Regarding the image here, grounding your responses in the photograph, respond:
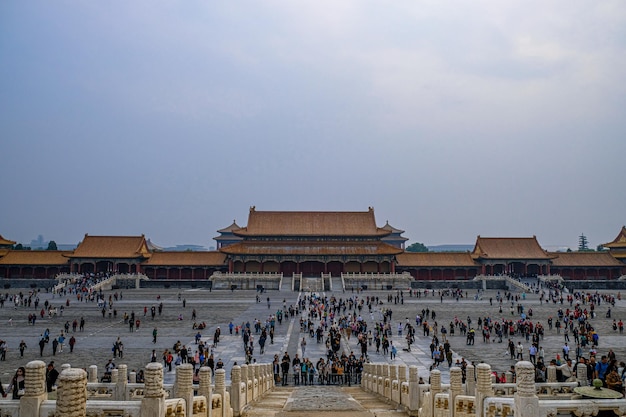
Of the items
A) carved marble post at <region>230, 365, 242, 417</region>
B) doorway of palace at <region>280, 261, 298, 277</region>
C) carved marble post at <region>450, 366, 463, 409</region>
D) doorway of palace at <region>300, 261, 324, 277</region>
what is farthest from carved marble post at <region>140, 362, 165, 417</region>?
doorway of palace at <region>300, 261, 324, 277</region>

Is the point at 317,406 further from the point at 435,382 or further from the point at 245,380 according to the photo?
the point at 435,382

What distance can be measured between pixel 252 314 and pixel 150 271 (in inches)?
1502

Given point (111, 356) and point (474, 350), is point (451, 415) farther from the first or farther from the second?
point (111, 356)

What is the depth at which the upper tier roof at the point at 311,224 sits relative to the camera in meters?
79.2

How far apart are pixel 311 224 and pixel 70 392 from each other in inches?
2926

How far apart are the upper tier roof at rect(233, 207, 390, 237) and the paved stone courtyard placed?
18.8 meters

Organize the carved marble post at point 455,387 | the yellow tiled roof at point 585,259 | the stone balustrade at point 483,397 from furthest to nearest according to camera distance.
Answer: the yellow tiled roof at point 585,259
the carved marble post at point 455,387
the stone balustrade at point 483,397

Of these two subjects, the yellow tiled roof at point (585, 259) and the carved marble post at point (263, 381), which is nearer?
the carved marble post at point (263, 381)

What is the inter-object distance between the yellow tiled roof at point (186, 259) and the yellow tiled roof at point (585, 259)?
48436mm

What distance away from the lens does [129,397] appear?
619 inches

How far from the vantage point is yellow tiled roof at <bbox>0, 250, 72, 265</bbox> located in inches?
2968

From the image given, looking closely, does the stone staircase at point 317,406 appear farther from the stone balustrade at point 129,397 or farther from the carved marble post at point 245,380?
the stone balustrade at point 129,397

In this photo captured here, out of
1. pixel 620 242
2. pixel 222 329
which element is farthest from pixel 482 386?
pixel 620 242

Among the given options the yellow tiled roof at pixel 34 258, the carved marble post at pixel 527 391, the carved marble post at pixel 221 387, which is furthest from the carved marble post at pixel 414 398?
the yellow tiled roof at pixel 34 258
